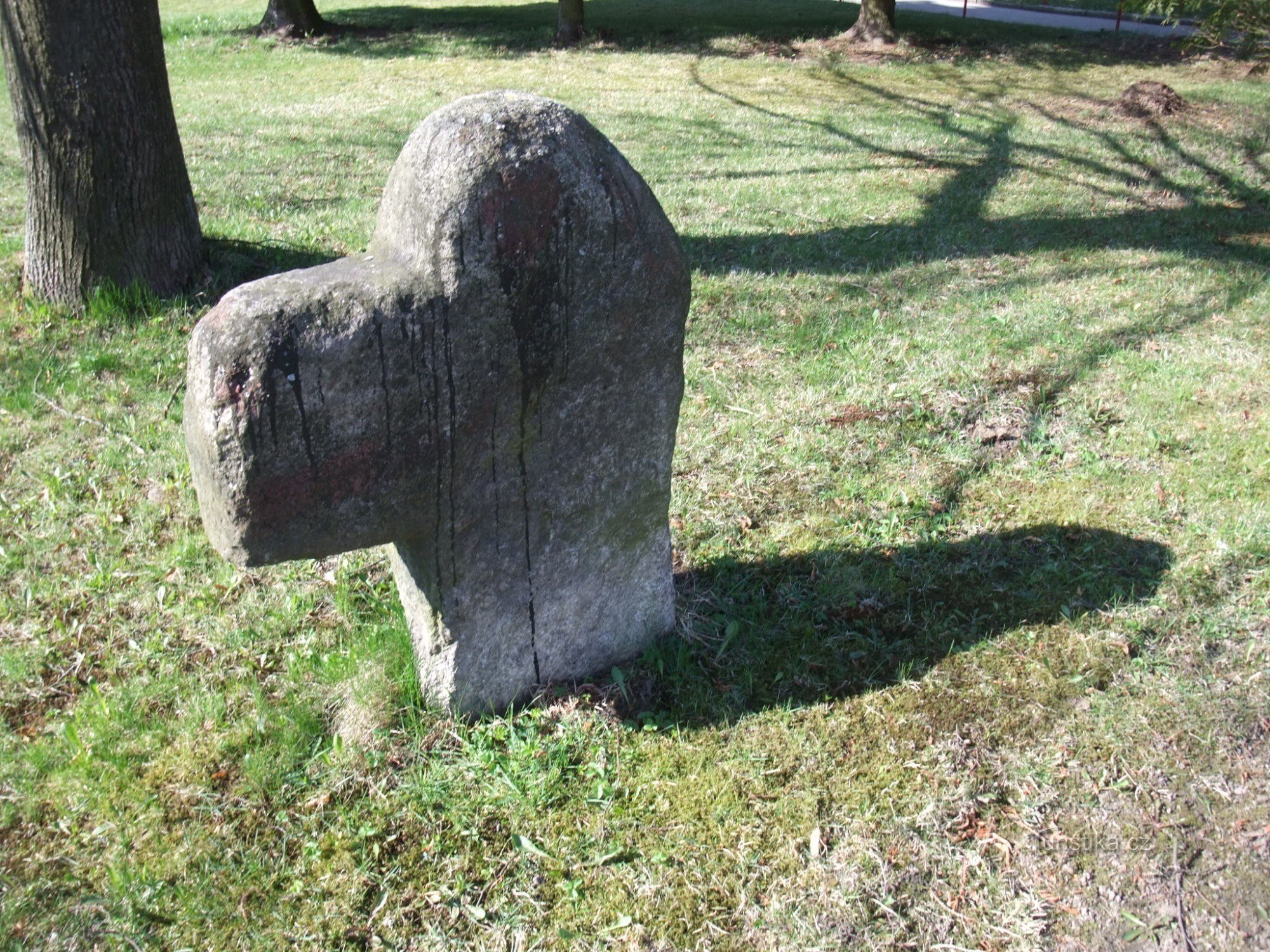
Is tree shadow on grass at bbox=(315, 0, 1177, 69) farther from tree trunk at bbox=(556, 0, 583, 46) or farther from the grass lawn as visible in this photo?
the grass lawn

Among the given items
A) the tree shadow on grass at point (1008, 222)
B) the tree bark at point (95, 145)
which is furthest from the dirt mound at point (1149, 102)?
the tree bark at point (95, 145)

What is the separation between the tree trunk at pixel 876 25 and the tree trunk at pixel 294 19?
29.5 feet

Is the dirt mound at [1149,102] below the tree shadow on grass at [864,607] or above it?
above

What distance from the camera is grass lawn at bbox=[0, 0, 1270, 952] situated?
8.42 ft

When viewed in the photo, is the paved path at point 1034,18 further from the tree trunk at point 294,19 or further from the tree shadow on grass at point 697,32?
the tree trunk at point 294,19

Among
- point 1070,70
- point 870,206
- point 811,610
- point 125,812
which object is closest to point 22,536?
point 125,812

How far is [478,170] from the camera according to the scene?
7.59 feet

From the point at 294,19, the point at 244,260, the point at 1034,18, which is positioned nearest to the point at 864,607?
the point at 244,260

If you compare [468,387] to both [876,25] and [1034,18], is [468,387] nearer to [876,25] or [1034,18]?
[876,25]

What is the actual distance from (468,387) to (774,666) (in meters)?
1.55

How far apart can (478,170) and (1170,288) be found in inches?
221

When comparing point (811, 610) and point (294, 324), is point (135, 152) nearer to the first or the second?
point (294, 324)

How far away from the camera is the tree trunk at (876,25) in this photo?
14352mm

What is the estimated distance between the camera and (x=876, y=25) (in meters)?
14.4
